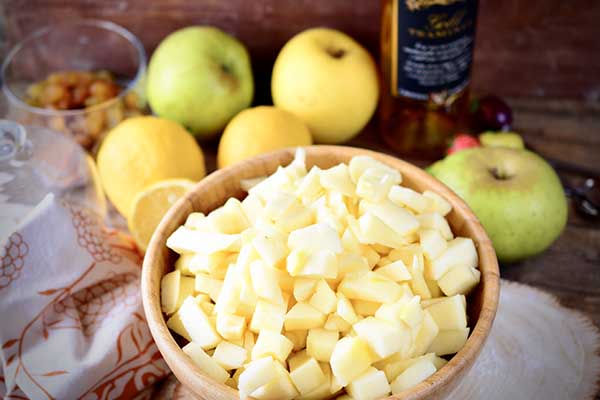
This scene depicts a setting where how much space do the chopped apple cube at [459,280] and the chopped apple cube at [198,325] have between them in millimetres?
212

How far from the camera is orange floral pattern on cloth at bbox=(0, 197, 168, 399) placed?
2.14 feet

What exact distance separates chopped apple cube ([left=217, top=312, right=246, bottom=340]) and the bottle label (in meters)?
0.50

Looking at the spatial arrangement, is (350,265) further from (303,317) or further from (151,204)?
(151,204)

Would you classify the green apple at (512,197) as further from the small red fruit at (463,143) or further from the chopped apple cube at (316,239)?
the chopped apple cube at (316,239)

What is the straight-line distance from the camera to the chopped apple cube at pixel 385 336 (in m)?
0.51

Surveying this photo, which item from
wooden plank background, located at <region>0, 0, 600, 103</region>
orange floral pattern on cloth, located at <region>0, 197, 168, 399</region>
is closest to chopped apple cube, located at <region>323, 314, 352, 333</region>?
orange floral pattern on cloth, located at <region>0, 197, 168, 399</region>

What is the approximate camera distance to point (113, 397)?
688mm

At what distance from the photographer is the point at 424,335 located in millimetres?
547

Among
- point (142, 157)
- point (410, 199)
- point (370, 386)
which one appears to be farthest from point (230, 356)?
point (142, 157)

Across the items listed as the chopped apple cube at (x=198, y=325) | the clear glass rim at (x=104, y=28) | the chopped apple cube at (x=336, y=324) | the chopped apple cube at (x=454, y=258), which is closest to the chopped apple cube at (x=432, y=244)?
the chopped apple cube at (x=454, y=258)

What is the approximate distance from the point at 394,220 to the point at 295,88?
40cm

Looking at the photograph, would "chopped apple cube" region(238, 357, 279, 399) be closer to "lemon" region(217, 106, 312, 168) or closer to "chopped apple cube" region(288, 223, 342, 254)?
"chopped apple cube" region(288, 223, 342, 254)

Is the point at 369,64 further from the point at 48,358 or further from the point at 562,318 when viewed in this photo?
the point at 48,358

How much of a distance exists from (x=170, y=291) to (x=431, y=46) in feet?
1.66
